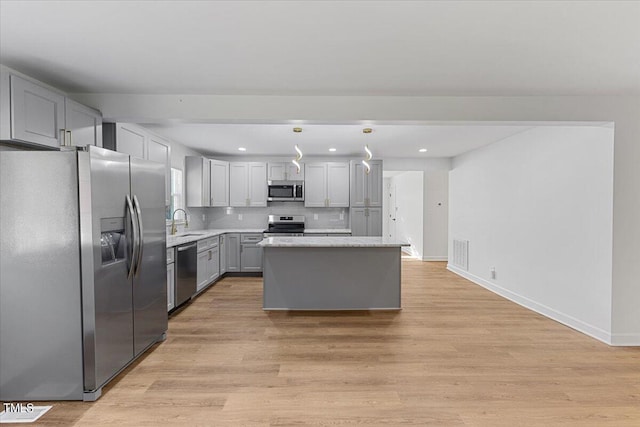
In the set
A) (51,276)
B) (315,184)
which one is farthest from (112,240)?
(315,184)

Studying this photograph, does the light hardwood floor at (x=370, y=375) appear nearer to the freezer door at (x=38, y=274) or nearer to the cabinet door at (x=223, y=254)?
the freezer door at (x=38, y=274)

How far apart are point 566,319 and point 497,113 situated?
261cm

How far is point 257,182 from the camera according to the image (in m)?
6.64

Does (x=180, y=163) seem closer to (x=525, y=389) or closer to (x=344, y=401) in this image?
(x=344, y=401)

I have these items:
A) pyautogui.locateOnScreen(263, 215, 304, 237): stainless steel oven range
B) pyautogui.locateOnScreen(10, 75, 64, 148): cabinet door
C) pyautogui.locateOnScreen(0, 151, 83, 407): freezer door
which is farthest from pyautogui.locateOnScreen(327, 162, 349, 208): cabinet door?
pyautogui.locateOnScreen(0, 151, 83, 407): freezer door

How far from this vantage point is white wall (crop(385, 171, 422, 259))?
8.46m

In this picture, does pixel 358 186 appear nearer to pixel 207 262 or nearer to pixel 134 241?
pixel 207 262

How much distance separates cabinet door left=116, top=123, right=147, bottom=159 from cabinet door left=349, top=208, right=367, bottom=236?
3964 mm

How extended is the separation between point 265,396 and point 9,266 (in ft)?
6.63

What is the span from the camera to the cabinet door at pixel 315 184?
6617 mm

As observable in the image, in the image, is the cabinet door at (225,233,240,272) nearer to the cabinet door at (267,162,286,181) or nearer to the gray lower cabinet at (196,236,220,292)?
the gray lower cabinet at (196,236,220,292)

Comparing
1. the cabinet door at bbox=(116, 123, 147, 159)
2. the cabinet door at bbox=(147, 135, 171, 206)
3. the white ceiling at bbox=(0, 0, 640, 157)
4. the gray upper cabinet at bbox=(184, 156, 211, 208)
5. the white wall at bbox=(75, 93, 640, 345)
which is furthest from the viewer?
the gray upper cabinet at bbox=(184, 156, 211, 208)

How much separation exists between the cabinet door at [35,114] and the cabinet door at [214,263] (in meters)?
3.14

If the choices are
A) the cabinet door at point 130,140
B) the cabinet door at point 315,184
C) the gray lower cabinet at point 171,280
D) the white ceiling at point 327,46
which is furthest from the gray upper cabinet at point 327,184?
the white ceiling at point 327,46
